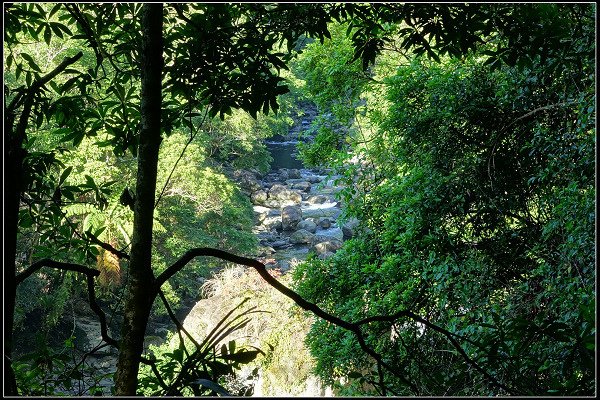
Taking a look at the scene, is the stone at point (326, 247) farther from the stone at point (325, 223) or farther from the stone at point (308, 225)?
the stone at point (325, 223)

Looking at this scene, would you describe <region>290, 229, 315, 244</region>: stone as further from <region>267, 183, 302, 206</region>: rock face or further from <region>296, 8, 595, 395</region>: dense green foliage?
<region>296, 8, 595, 395</region>: dense green foliage

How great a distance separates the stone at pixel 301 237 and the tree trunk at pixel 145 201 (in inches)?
536

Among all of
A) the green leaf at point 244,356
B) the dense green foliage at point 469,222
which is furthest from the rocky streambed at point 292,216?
the green leaf at point 244,356

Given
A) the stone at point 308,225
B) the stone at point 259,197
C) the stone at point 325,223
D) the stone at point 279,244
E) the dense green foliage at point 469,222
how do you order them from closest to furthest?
the dense green foliage at point 469,222 → the stone at point 279,244 → the stone at point 308,225 → the stone at point 325,223 → the stone at point 259,197

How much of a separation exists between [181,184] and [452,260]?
337 inches

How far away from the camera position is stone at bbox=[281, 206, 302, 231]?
15820 mm

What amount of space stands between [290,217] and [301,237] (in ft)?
3.64

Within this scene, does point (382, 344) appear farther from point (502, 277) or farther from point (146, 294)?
point (146, 294)

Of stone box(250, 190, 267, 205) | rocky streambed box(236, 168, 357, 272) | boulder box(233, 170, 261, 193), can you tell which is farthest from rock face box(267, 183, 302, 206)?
boulder box(233, 170, 261, 193)

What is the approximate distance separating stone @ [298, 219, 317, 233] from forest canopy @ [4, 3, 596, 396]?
9.33m

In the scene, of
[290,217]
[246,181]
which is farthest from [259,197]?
[290,217]

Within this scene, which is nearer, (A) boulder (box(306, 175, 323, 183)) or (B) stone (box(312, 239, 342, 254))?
(B) stone (box(312, 239, 342, 254))

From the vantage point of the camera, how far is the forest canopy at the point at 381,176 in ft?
3.29

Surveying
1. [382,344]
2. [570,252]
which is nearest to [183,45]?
[570,252]
